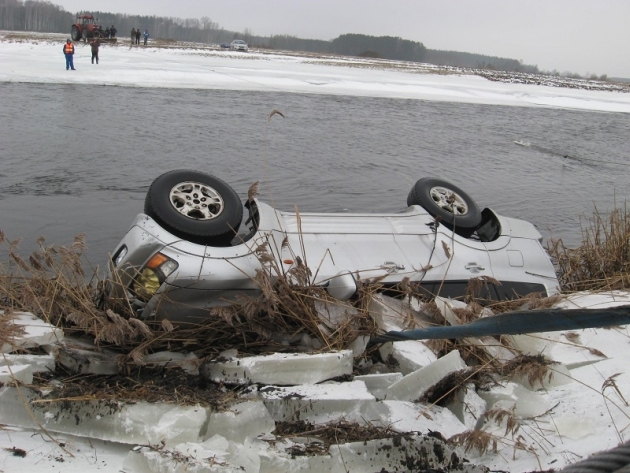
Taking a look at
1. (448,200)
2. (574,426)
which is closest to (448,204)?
(448,200)

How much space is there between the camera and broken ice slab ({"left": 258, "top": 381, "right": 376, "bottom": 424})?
110 inches

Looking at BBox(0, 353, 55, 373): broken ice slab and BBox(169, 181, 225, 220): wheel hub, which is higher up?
BBox(169, 181, 225, 220): wheel hub

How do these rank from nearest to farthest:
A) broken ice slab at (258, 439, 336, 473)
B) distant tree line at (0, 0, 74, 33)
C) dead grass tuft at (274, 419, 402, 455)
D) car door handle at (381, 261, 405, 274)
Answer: broken ice slab at (258, 439, 336, 473)
dead grass tuft at (274, 419, 402, 455)
car door handle at (381, 261, 405, 274)
distant tree line at (0, 0, 74, 33)

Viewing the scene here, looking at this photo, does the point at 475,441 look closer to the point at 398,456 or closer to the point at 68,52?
the point at 398,456

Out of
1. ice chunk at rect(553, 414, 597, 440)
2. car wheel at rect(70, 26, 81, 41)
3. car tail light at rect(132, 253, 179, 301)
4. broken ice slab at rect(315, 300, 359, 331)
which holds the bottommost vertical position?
ice chunk at rect(553, 414, 597, 440)

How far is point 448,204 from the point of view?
5.27 m

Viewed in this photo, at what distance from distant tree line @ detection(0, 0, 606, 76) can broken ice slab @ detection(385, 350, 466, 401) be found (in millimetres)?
114903

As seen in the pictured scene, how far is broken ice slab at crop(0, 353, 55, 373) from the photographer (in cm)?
290

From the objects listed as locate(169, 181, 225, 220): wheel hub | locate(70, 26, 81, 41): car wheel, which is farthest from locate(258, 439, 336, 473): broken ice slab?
locate(70, 26, 81, 41): car wheel

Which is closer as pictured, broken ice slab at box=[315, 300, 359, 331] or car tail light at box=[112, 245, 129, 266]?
broken ice slab at box=[315, 300, 359, 331]

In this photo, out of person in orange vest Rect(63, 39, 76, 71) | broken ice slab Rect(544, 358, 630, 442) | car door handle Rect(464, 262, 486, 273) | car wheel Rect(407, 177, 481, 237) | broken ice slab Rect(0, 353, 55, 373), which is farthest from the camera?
person in orange vest Rect(63, 39, 76, 71)

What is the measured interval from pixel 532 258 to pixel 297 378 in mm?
2579

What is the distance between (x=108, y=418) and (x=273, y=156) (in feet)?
26.5

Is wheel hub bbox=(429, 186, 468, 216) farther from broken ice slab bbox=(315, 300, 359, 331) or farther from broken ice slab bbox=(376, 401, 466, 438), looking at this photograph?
broken ice slab bbox=(376, 401, 466, 438)
